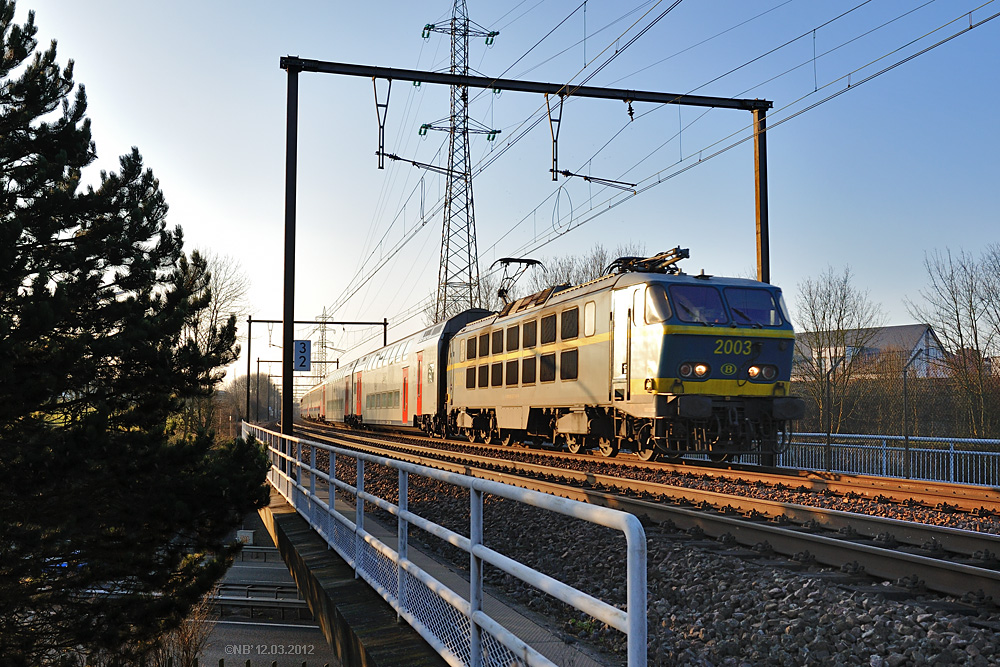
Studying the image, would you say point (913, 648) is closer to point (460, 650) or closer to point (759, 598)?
point (759, 598)

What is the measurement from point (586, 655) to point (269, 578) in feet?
121

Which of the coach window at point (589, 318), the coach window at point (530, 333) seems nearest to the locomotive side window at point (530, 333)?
the coach window at point (530, 333)

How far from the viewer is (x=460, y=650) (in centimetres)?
414

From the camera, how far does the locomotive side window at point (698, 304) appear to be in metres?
13.3

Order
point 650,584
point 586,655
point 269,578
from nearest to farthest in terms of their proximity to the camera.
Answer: point 586,655
point 650,584
point 269,578

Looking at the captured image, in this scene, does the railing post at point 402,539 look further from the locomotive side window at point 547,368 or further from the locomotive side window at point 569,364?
the locomotive side window at point 547,368

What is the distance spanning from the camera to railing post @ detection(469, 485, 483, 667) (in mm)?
3764

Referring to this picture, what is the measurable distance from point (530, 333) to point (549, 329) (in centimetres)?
93

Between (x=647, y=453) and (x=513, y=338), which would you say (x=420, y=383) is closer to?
(x=513, y=338)

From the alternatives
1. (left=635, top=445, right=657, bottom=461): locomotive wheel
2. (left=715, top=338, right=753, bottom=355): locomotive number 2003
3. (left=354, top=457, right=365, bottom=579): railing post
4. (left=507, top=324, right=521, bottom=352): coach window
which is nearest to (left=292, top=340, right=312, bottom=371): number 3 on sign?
(left=507, top=324, right=521, bottom=352): coach window

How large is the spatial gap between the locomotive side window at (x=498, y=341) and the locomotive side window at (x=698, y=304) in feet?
20.6

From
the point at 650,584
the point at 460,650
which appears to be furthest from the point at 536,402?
the point at 460,650

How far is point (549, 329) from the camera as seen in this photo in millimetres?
16469

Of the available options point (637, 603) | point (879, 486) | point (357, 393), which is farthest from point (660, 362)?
point (357, 393)
